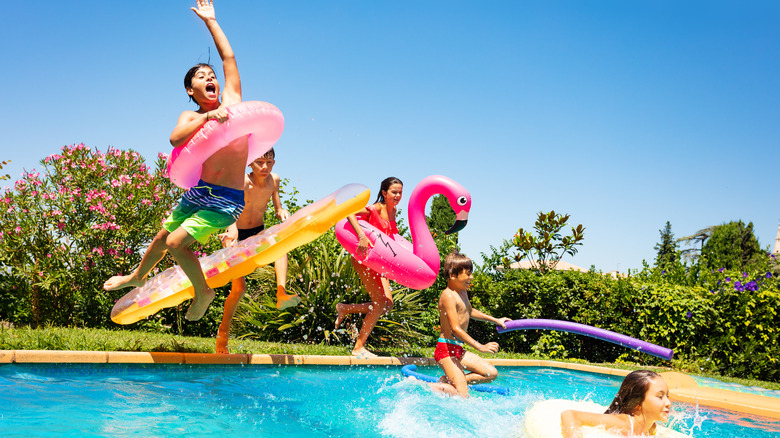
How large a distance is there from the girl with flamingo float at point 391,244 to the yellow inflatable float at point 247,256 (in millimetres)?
650

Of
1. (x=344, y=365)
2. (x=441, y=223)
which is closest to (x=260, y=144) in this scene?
(x=344, y=365)

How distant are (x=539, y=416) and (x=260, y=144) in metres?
2.84

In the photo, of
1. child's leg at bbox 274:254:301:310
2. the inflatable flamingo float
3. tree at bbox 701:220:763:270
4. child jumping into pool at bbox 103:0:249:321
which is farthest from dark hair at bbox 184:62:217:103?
tree at bbox 701:220:763:270

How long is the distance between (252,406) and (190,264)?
3.91 ft

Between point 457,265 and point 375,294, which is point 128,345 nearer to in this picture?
point 375,294

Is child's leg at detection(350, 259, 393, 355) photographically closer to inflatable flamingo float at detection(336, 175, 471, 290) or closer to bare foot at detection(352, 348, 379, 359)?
bare foot at detection(352, 348, 379, 359)

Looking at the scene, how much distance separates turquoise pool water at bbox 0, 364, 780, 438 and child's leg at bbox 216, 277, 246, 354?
1.44ft

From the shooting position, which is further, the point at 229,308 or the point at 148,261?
the point at 229,308

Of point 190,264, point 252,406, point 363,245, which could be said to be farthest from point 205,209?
point 363,245

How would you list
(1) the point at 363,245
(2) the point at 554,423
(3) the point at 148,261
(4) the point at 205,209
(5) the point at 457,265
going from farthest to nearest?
(1) the point at 363,245 < (5) the point at 457,265 < (3) the point at 148,261 < (4) the point at 205,209 < (2) the point at 554,423

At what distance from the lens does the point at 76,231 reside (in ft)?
29.0

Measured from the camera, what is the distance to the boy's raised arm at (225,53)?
4383 millimetres

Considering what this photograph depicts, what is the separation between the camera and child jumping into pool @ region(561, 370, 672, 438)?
3.23 metres

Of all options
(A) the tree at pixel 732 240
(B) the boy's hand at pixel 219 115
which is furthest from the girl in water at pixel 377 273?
(A) the tree at pixel 732 240
